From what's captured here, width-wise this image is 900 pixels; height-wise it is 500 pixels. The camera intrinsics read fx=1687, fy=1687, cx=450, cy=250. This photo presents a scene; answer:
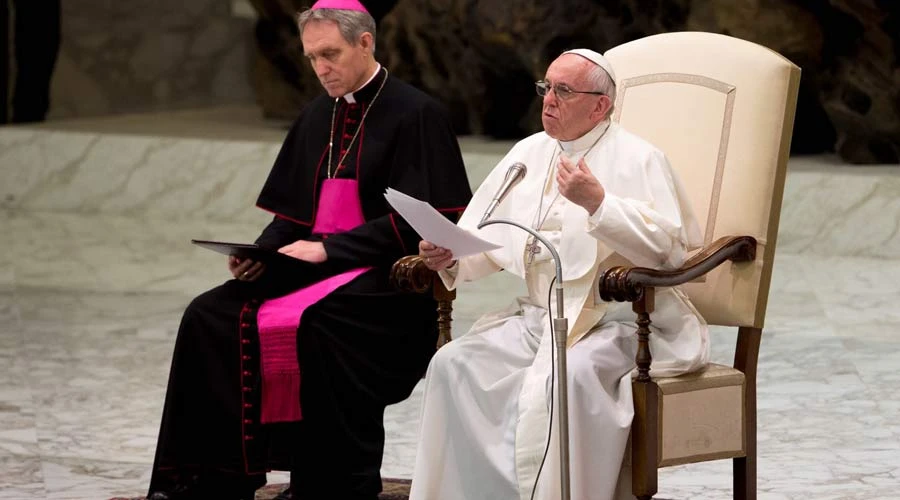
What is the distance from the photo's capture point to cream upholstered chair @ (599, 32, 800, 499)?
431 centimetres

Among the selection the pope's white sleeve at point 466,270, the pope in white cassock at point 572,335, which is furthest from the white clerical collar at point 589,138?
the pope's white sleeve at point 466,270

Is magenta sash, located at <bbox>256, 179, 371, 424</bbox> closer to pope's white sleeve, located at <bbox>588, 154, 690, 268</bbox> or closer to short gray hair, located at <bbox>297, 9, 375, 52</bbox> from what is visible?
short gray hair, located at <bbox>297, 9, 375, 52</bbox>

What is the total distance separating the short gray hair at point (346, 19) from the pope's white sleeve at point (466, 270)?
0.89 meters

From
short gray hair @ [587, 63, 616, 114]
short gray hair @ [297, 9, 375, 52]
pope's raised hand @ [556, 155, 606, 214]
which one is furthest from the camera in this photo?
short gray hair @ [297, 9, 375, 52]

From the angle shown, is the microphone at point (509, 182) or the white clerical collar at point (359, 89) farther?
the white clerical collar at point (359, 89)

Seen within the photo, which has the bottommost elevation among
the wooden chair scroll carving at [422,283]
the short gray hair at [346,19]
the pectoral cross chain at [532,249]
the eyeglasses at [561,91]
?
the wooden chair scroll carving at [422,283]

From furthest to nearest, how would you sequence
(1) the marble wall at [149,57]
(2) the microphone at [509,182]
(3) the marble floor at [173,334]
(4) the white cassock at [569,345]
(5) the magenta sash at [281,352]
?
(1) the marble wall at [149,57]
(3) the marble floor at [173,334]
(5) the magenta sash at [281,352]
(4) the white cassock at [569,345]
(2) the microphone at [509,182]

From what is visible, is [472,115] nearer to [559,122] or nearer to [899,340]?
Answer: [899,340]

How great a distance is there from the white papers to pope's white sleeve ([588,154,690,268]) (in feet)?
0.98

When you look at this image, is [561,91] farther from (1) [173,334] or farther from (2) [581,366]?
(1) [173,334]

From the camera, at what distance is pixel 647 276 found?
4.20 m

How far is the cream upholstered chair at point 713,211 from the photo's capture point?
4324mm

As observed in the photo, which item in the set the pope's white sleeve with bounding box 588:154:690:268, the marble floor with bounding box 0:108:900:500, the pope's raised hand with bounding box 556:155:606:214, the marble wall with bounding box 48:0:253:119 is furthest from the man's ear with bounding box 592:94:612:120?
the marble wall with bounding box 48:0:253:119

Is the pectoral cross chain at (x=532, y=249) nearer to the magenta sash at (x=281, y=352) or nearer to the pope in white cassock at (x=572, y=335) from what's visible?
the pope in white cassock at (x=572, y=335)
